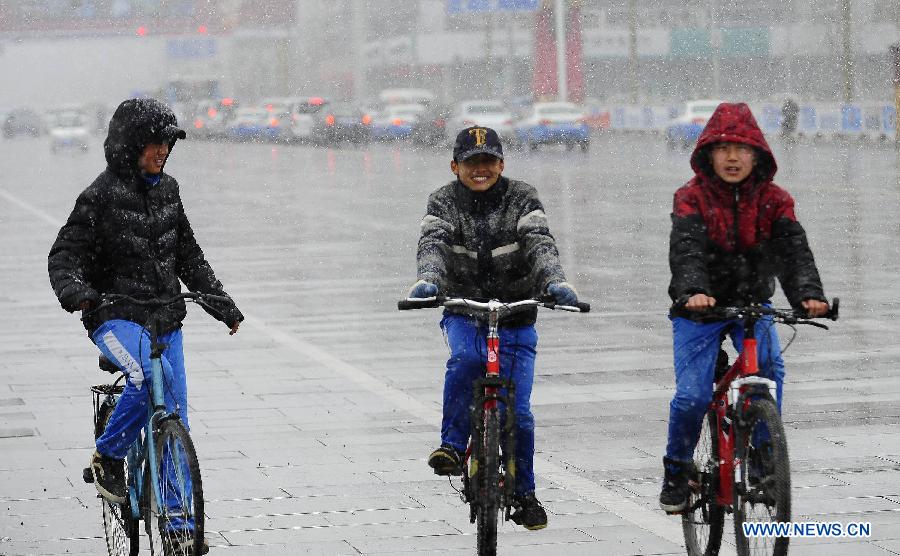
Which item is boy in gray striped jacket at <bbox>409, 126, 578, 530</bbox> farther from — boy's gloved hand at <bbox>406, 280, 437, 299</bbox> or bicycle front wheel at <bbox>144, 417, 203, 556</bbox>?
bicycle front wheel at <bbox>144, 417, 203, 556</bbox>

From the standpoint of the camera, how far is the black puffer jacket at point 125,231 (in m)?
6.50

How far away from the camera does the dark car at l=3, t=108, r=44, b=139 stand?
91125mm

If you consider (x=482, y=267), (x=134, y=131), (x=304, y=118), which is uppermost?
(x=134, y=131)

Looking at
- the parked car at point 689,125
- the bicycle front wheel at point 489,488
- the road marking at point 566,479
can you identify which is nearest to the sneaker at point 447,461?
the bicycle front wheel at point 489,488

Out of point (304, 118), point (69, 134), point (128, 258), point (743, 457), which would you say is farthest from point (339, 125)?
point (743, 457)

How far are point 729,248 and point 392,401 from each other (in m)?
4.28

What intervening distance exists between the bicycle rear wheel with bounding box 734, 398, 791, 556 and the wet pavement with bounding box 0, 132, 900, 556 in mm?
718

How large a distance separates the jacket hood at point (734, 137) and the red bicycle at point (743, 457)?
55 cm

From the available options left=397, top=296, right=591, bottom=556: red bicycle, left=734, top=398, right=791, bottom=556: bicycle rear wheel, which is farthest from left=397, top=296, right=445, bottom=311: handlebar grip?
left=734, top=398, right=791, bottom=556: bicycle rear wheel

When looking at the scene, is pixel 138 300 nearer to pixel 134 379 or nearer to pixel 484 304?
pixel 134 379

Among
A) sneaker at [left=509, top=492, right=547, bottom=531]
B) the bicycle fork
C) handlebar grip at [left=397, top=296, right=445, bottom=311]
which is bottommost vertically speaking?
sneaker at [left=509, top=492, right=547, bottom=531]

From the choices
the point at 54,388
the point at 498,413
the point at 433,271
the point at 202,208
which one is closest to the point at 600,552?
the point at 498,413

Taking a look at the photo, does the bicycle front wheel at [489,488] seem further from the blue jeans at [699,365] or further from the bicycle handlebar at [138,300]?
the bicycle handlebar at [138,300]

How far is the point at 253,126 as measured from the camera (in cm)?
7025
